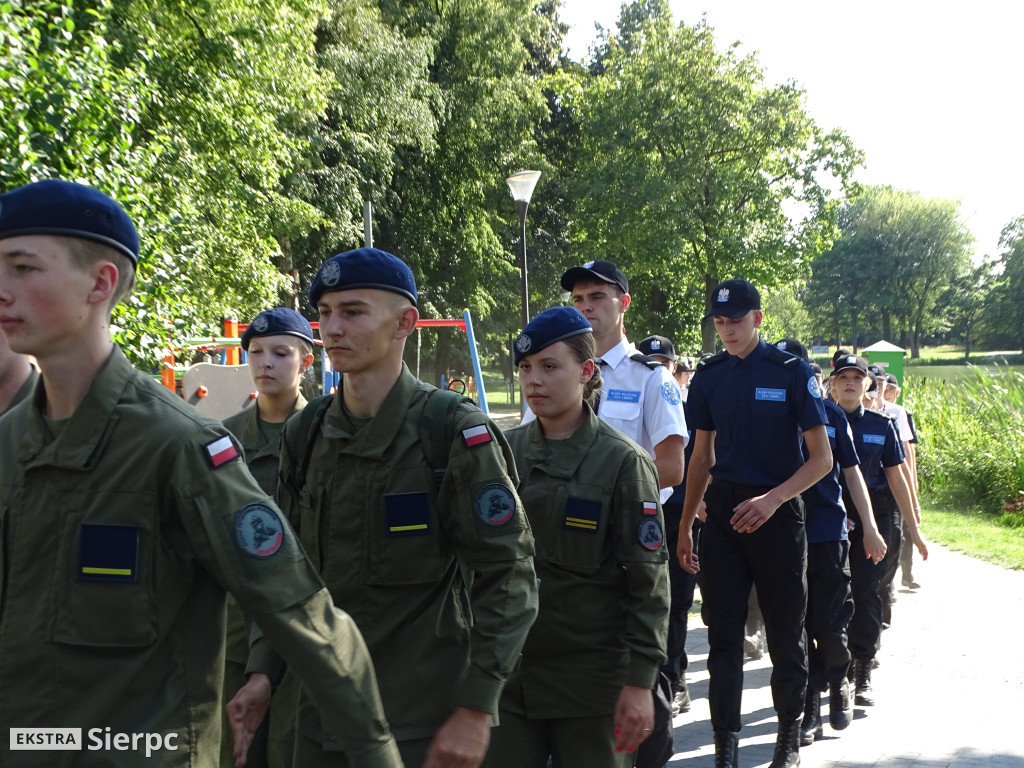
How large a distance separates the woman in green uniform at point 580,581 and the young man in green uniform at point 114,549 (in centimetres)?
138

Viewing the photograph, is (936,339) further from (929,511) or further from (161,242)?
(161,242)

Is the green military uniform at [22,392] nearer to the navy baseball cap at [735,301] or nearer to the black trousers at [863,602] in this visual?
the navy baseball cap at [735,301]

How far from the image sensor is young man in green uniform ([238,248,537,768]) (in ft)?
9.00

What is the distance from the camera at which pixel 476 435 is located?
2830mm

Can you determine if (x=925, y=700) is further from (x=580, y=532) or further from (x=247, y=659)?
(x=247, y=659)

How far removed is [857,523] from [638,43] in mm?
34154

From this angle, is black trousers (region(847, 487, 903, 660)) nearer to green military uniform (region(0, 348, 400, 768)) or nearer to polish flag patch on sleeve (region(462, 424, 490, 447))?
polish flag patch on sleeve (region(462, 424, 490, 447))

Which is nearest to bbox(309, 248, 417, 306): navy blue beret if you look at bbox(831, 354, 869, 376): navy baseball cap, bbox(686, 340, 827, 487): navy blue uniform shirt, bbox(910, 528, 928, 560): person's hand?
bbox(686, 340, 827, 487): navy blue uniform shirt

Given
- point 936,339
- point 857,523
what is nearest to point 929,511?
point 857,523

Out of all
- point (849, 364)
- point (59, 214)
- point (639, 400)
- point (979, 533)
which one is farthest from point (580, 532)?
point (979, 533)

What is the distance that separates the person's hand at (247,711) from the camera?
2.88 m

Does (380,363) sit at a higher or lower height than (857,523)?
higher

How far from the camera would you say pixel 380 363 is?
3.01 metres

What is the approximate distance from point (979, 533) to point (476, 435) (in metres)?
13.0
